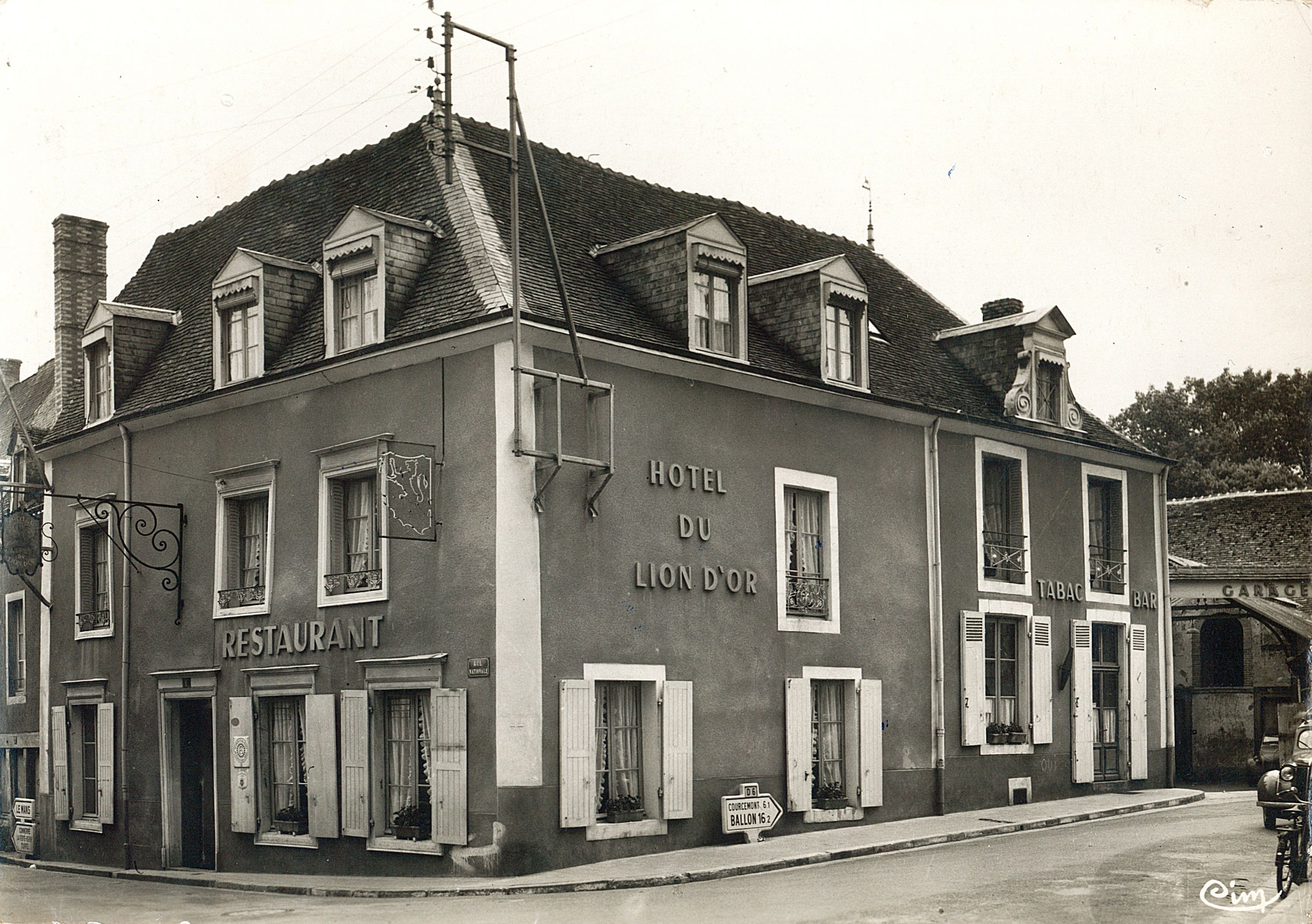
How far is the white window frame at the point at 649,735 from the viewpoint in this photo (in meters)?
16.8

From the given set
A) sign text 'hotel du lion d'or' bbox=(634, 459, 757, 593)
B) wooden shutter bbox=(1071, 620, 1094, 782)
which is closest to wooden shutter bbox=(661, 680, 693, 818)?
sign text 'hotel du lion d'or' bbox=(634, 459, 757, 593)

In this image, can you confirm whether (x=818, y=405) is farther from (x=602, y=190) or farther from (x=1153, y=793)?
(x=1153, y=793)

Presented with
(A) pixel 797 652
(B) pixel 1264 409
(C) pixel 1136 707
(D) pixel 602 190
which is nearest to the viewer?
(A) pixel 797 652

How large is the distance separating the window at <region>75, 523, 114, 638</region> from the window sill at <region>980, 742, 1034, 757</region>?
13277 mm

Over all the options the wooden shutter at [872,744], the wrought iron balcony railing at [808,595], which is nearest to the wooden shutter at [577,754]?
the wrought iron balcony railing at [808,595]

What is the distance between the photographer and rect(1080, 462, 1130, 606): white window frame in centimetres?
2423

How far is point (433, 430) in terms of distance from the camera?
16844 millimetres

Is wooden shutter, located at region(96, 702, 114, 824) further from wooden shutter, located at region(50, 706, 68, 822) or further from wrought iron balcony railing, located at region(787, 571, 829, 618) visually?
wrought iron balcony railing, located at region(787, 571, 829, 618)

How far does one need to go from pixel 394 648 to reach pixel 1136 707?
1366 centimetres

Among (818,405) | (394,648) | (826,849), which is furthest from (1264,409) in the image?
(394,648)

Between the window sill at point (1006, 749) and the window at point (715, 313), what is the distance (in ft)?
24.2

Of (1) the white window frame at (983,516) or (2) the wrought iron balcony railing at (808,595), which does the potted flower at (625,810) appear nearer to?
(2) the wrought iron balcony railing at (808,595)

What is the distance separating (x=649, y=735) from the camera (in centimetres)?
1734

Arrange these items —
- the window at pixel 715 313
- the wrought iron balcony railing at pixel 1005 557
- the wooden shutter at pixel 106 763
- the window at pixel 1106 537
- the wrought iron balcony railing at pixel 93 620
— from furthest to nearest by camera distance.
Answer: the window at pixel 1106 537, the wrought iron balcony railing at pixel 1005 557, the wrought iron balcony railing at pixel 93 620, the wooden shutter at pixel 106 763, the window at pixel 715 313
